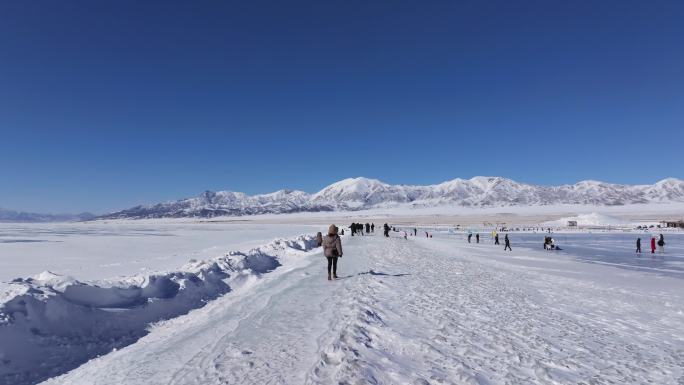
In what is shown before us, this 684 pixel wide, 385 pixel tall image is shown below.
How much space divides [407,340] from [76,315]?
233 inches

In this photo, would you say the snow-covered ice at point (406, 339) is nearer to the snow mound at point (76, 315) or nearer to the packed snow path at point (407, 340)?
the packed snow path at point (407, 340)

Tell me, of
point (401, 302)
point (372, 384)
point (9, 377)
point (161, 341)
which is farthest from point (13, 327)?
point (401, 302)

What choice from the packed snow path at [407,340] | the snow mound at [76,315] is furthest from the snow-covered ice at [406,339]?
the snow mound at [76,315]

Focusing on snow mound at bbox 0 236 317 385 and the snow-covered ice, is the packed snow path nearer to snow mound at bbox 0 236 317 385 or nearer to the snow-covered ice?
the snow-covered ice

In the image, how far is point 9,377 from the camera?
17.8ft

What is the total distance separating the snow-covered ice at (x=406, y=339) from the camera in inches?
204

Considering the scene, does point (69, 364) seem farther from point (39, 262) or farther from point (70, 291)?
point (39, 262)

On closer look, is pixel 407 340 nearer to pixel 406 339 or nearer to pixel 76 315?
pixel 406 339

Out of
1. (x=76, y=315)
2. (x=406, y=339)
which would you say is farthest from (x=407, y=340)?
(x=76, y=315)

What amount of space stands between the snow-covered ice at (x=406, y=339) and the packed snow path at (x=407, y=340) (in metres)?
0.03

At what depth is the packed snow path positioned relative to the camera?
204 inches

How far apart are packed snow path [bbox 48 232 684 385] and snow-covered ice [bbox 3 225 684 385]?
1.0 inches

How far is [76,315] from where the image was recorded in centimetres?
752

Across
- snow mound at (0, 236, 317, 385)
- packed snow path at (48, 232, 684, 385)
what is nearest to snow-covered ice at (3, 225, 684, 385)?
packed snow path at (48, 232, 684, 385)
